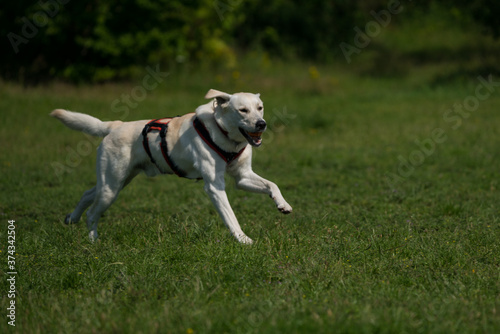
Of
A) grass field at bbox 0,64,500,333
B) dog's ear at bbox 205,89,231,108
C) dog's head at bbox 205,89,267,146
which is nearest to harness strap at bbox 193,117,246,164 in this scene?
dog's head at bbox 205,89,267,146

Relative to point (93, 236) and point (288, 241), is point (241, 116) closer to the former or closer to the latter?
point (288, 241)

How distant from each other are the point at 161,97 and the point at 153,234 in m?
11.2

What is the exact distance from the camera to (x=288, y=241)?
5082 mm

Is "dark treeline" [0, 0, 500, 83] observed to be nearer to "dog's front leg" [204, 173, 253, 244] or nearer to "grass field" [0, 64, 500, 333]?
"grass field" [0, 64, 500, 333]

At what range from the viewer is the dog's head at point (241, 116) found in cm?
530

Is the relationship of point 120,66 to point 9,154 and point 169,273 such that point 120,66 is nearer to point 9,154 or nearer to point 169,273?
point 9,154

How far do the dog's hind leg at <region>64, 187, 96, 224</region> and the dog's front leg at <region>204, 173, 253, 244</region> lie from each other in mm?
1601

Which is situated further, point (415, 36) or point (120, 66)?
point (415, 36)

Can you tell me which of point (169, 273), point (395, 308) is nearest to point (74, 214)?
point (169, 273)

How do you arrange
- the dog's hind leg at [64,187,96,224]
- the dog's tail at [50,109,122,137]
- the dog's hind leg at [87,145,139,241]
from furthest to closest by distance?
the dog's hind leg at [64,187,96,224] < the dog's tail at [50,109,122,137] < the dog's hind leg at [87,145,139,241]

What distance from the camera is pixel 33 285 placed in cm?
456

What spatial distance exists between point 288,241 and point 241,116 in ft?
4.07

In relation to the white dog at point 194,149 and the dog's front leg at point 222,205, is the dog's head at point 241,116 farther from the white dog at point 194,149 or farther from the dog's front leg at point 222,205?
the dog's front leg at point 222,205

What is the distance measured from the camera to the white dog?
5.39m
